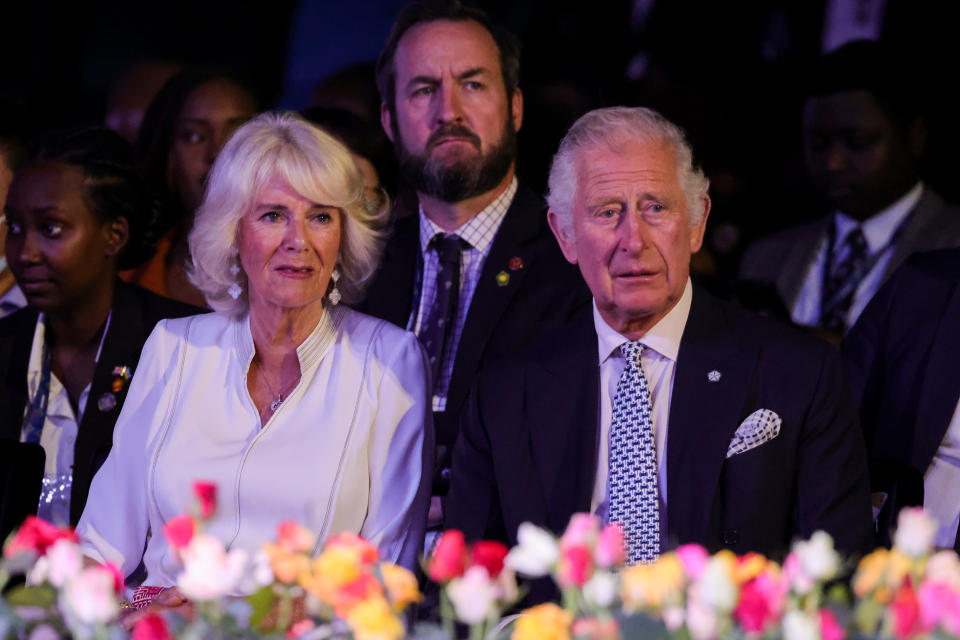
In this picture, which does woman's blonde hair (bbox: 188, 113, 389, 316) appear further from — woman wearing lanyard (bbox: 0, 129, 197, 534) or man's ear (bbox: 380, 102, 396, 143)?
man's ear (bbox: 380, 102, 396, 143)

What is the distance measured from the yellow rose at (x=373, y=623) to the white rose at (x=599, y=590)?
20 cm

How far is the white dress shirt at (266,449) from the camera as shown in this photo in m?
2.71

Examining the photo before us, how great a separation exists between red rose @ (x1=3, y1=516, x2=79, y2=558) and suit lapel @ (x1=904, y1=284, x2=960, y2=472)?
6.83 feet

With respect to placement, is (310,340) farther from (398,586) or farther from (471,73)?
(398,586)

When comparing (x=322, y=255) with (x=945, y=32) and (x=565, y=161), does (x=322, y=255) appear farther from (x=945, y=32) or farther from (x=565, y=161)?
(x=945, y=32)

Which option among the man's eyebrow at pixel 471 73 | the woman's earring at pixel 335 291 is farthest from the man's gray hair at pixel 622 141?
the man's eyebrow at pixel 471 73

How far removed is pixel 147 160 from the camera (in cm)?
425

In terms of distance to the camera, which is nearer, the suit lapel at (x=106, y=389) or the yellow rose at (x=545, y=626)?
the yellow rose at (x=545, y=626)

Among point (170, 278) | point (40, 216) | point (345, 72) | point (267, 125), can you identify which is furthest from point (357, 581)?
point (345, 72)

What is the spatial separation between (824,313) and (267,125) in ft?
7.04

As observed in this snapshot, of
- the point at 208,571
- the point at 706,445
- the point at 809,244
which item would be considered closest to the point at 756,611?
the point at 208,571

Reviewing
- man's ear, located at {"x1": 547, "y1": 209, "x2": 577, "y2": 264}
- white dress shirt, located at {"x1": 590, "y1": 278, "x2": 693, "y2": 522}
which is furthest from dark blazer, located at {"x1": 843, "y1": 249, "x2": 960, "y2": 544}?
man's ear, located at {"x1": 547, "y1": 209, "x2": 577, "y2": 264}

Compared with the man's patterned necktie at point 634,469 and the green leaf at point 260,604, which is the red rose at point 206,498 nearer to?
the green leaf at point 260,604

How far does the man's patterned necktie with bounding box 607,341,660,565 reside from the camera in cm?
247
